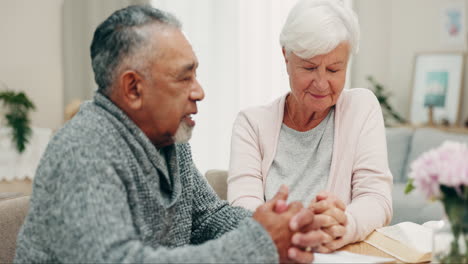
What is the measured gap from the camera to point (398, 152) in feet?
14.1

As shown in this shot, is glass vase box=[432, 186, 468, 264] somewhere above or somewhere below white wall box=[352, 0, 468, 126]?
above

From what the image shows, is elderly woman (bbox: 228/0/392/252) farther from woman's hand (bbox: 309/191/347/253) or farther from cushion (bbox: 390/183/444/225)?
cushion (bbox: 390/183/444/225)

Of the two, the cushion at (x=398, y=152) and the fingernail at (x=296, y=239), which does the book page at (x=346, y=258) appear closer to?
the fingernail at (x=296, y=239)

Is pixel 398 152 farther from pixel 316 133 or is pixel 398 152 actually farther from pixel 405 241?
pixel 405 241

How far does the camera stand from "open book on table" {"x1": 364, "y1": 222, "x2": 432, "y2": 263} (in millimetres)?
1130

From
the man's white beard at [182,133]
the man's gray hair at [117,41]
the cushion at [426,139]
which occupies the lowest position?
the cushion at [426,139]

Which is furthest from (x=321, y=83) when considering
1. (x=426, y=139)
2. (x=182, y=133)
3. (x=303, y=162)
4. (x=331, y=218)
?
(x=426, y=139)

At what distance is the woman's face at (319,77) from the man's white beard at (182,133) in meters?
0.60

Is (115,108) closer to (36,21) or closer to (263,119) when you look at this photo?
(263,119)

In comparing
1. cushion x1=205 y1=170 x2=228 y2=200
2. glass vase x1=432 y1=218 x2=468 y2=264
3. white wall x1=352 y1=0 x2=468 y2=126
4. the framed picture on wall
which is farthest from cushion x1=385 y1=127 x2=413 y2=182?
glass vase x1=432 y1=218 x2=468 y2=264

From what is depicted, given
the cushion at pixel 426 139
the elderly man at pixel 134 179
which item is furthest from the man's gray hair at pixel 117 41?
the cushion at pixel 426 139

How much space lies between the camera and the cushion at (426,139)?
13.0 feet

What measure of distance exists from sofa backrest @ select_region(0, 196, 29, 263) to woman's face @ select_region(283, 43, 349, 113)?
89 centimetres

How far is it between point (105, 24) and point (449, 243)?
2.48 ft
